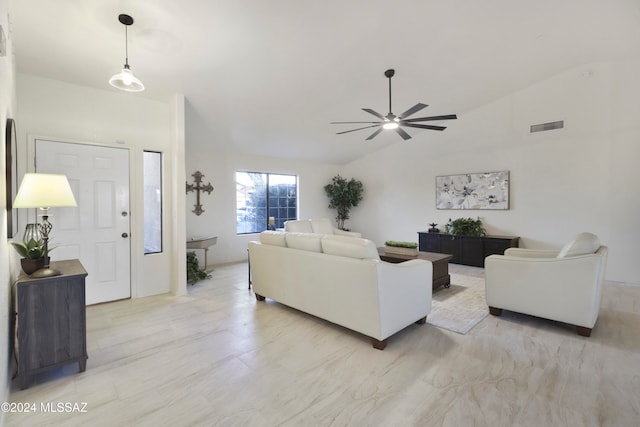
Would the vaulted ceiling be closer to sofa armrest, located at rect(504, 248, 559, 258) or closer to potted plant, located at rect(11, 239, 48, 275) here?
potted plant, located at rect(11, 239, 48, 275)

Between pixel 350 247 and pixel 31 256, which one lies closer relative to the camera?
pixel 31 256

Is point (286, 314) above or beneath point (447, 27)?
beneath

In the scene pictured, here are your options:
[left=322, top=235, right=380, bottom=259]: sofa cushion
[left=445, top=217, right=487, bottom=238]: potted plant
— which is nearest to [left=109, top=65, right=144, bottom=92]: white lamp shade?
[left=322, top=235, right=380, bottom=259]: sofa cushion

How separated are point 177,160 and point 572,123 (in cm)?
646

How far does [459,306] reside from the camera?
12.4 ft

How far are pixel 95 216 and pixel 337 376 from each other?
359 centimetres

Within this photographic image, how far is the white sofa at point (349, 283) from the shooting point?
2680mm

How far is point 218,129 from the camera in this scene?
17.6ft

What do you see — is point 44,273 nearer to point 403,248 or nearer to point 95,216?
point 95,216

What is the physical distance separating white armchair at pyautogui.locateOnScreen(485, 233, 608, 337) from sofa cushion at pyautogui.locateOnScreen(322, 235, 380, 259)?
1.60 metres

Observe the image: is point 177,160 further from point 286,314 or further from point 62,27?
point 286,314

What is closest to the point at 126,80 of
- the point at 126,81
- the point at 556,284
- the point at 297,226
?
the point at 126,81

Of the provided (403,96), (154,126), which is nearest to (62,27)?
(154,126)

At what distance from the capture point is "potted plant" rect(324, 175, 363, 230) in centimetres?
823
